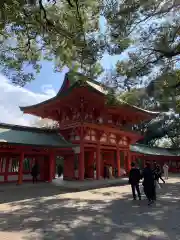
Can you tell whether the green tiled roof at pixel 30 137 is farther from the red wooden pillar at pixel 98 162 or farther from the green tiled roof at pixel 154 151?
the green tiled roof at pixel 154 151

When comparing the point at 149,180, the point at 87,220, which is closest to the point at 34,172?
the point at 149,180

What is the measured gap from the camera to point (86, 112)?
60.3ft

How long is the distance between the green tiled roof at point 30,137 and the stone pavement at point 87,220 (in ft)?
17.6

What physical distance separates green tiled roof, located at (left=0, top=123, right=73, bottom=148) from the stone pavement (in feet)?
17.6

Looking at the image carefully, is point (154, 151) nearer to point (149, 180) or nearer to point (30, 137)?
point (30, 137)

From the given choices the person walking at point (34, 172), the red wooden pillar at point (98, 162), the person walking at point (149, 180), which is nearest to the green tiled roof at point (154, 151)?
A: the red wooden pillar at point (98, 162)

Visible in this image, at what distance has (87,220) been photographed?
22.6 ft

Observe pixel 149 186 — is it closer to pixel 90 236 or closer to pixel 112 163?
pixel 90 236

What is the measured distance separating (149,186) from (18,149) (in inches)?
366

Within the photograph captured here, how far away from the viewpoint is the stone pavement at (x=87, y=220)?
216 inches

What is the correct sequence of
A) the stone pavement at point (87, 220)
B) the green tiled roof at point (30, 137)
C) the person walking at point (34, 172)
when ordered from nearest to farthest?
the stone pavement at point (87, 220), the green tiled roof at point (30, 137), the person walking at point (34, 172)

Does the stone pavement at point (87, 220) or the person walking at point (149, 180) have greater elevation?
the person walking at point (149, 180)

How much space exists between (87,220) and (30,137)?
34.7 ft

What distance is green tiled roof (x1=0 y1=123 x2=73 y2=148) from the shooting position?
48.4 ft
